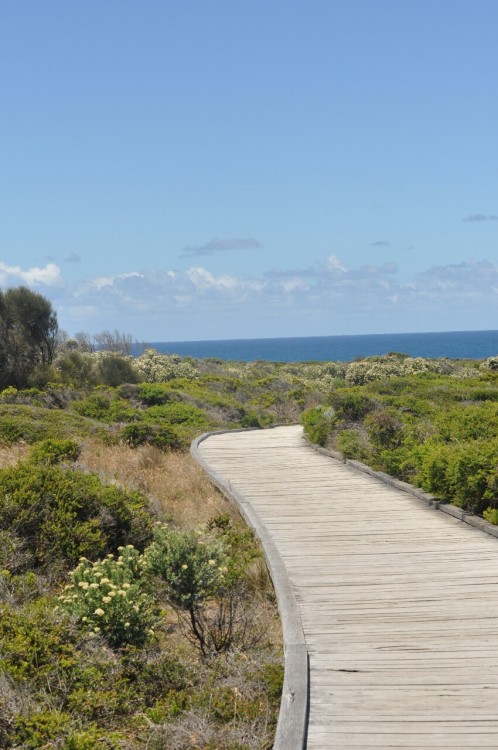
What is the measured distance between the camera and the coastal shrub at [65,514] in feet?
28.3

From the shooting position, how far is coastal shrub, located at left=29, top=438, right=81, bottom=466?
1226 cm

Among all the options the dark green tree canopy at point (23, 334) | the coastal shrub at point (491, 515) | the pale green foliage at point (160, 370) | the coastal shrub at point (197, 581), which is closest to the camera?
the coastal shrub at point (197, 581)

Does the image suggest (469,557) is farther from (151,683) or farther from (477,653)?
(151,683)

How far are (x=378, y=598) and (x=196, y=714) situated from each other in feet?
7.28

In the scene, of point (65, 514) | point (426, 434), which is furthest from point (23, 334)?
point (65, 514)

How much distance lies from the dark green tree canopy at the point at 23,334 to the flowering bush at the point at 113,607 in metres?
23.6

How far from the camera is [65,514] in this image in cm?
891

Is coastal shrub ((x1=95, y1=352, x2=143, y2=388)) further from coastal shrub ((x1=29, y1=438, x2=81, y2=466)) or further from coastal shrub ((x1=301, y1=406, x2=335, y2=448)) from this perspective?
coastal shrub ((x1=29, y1=438, x2=81, y2=466))

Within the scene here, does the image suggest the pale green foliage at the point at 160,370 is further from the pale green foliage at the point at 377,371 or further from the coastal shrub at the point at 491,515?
the coastal shrub at the point at 491,515


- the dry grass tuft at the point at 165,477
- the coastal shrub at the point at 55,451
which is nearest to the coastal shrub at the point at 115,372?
the dry grass tuft at the point at 165,477

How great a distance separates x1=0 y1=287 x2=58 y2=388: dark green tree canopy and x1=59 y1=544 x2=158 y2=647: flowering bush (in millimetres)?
23632

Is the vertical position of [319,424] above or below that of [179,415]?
above

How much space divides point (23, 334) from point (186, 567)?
85.9 feet

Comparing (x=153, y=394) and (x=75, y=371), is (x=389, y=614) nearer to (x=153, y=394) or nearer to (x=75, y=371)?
(x=153, y=394)
